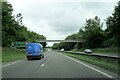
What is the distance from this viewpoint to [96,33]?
88188 millimetres

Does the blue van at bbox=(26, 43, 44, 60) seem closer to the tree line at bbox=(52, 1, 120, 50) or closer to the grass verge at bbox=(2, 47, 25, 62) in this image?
the grass verge at bbox=(2, 47, 25, 62)

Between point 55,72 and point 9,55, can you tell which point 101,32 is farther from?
point 55,72

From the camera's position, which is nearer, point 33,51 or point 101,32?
point 33,51

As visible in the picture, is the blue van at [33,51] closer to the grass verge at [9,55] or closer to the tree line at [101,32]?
the grass verge at [9,55]

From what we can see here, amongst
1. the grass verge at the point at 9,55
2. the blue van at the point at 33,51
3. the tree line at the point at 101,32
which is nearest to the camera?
the blue van at the point at 33,51

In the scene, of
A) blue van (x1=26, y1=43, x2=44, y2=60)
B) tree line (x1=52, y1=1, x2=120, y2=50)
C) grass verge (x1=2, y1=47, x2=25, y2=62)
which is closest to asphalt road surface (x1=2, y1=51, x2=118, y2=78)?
blue van (x1=26, y1=43, x2=44, y2=60)

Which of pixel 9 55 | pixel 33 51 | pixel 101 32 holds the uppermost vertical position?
pixel 101 32

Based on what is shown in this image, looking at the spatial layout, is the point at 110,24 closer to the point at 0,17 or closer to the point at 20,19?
the point at 0,17

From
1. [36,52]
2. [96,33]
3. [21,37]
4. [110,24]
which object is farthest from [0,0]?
[96,33]

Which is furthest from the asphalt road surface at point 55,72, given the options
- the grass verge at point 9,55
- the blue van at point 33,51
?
the grass verge at point 9,55

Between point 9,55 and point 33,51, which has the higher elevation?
point 33,51

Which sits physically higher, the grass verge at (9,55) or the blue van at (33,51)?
the blue van at (33,51)

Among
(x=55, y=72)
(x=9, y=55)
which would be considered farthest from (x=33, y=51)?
(x=55, y=72)

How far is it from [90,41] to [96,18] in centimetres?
1782
